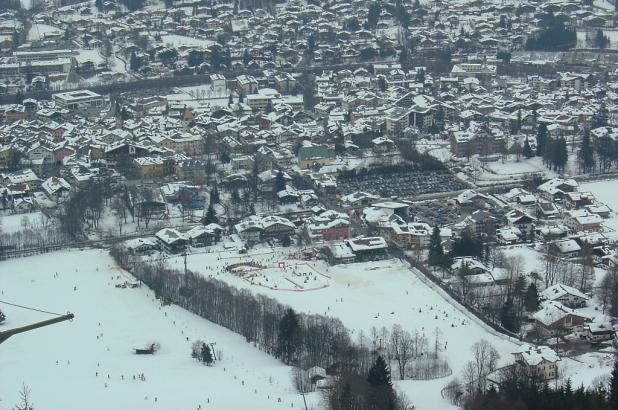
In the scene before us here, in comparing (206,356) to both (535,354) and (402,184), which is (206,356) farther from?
(402,184)

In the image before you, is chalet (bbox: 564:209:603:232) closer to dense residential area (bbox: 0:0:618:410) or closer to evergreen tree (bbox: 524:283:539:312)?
dense residential area (bbox: 0:0:618:410)

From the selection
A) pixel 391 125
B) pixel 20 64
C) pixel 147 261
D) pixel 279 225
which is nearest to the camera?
pixel 147 261

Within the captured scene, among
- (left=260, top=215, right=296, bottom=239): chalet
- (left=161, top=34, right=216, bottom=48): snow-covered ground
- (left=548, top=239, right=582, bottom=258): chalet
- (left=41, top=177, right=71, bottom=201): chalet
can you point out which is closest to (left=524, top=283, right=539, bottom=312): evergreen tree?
(left=548, top=239, right=582, bottom=258): chalet

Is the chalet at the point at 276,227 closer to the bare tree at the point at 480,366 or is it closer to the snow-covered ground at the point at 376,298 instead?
the snow-covered ground at the point at 376,298

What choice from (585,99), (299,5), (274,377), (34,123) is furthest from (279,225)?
(299,5)

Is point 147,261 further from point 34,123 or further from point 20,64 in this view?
point 20,64

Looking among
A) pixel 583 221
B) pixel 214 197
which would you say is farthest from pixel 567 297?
pixel 214 197
